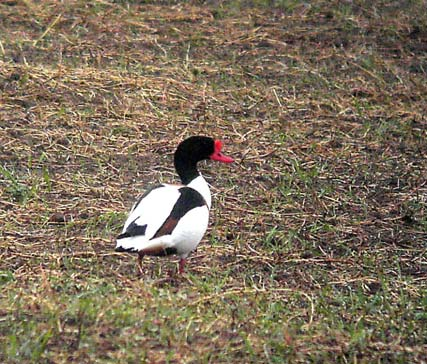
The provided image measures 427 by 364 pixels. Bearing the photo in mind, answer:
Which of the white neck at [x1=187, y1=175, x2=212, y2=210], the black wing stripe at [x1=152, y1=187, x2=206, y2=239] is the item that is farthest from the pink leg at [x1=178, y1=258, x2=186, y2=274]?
the white neck at [x1=187, y1=175, x2=212, y2=210]

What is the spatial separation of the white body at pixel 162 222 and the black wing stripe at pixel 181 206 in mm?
14

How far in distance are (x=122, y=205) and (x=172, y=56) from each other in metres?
2.88

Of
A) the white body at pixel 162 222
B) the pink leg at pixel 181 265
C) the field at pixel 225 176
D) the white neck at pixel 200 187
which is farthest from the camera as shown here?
the white neck at pixel 200 187

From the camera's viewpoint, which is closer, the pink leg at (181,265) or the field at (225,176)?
the field at (225,176)

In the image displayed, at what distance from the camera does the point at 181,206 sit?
5359 mm

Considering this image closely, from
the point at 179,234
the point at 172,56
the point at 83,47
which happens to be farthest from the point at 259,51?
the point at 179,234

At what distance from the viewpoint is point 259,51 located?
9398mm

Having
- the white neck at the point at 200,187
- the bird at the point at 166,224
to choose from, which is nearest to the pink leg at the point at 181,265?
the bird at the point at 166,224

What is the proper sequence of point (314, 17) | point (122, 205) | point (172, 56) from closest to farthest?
point (122, 205), point (172, 56), point (314, 17)

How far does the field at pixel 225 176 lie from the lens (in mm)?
4746

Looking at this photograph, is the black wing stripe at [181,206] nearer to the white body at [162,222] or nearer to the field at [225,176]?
the white body at [162,222]

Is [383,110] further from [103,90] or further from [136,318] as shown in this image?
[136,318]

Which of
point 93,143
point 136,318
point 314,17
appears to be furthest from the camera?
point 314,17

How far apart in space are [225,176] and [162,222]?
186cm
